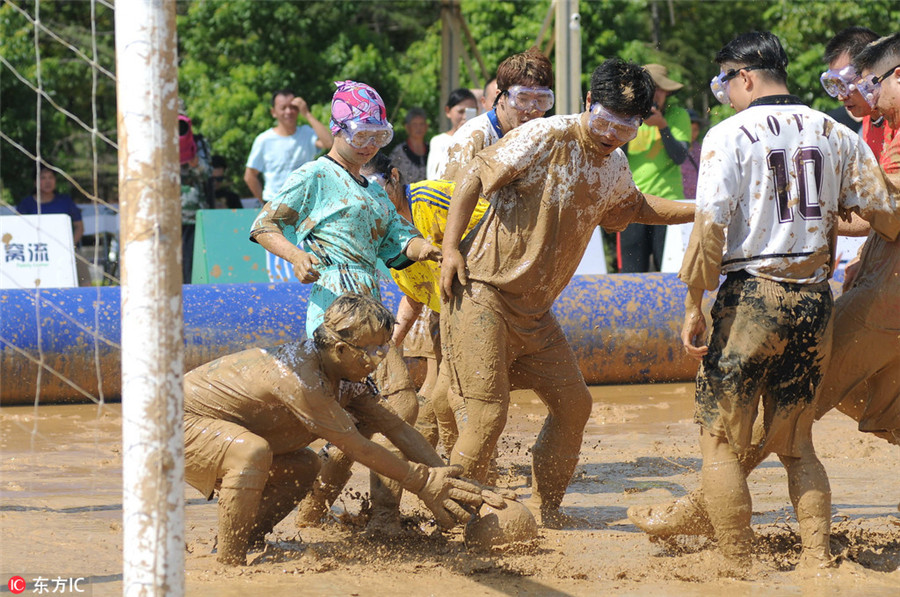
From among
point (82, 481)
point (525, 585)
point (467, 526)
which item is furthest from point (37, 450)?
point (525, 585)

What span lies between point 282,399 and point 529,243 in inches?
48.7

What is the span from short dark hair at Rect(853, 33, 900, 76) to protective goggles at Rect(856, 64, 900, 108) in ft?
0.09

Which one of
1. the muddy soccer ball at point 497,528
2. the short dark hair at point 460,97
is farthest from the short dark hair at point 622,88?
the short dark hair at point 460,97

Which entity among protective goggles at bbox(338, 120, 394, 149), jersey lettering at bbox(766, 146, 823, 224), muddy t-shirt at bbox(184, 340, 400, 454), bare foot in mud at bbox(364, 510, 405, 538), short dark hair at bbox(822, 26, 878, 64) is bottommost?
bare foot in mud at bbox(364, 510, 405, 538)

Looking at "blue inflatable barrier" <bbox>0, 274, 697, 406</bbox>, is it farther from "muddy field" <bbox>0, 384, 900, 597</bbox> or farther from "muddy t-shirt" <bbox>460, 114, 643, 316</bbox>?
"muddy t-shirt" <bbox>460, 114, 643, 316</bbox>

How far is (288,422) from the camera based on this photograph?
4422 millimetres

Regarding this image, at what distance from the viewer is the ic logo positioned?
154 inches

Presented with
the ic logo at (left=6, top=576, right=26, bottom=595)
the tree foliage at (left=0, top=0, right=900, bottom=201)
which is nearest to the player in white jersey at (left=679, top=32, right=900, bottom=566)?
the ic logo at (left=6, top=576, right=26, bottom=595)

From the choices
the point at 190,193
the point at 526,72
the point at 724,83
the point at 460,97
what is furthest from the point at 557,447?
the point at 190,193

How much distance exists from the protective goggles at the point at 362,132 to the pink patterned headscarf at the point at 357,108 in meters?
0.02

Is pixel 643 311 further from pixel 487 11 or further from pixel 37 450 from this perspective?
pixel 487 11

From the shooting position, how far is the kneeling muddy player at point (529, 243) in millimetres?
4574

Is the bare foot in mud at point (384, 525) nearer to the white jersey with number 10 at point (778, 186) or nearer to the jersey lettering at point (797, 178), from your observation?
the white jersey with number 10 at point (778, 186)

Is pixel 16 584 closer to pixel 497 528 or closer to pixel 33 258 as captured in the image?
pixel 497 528
